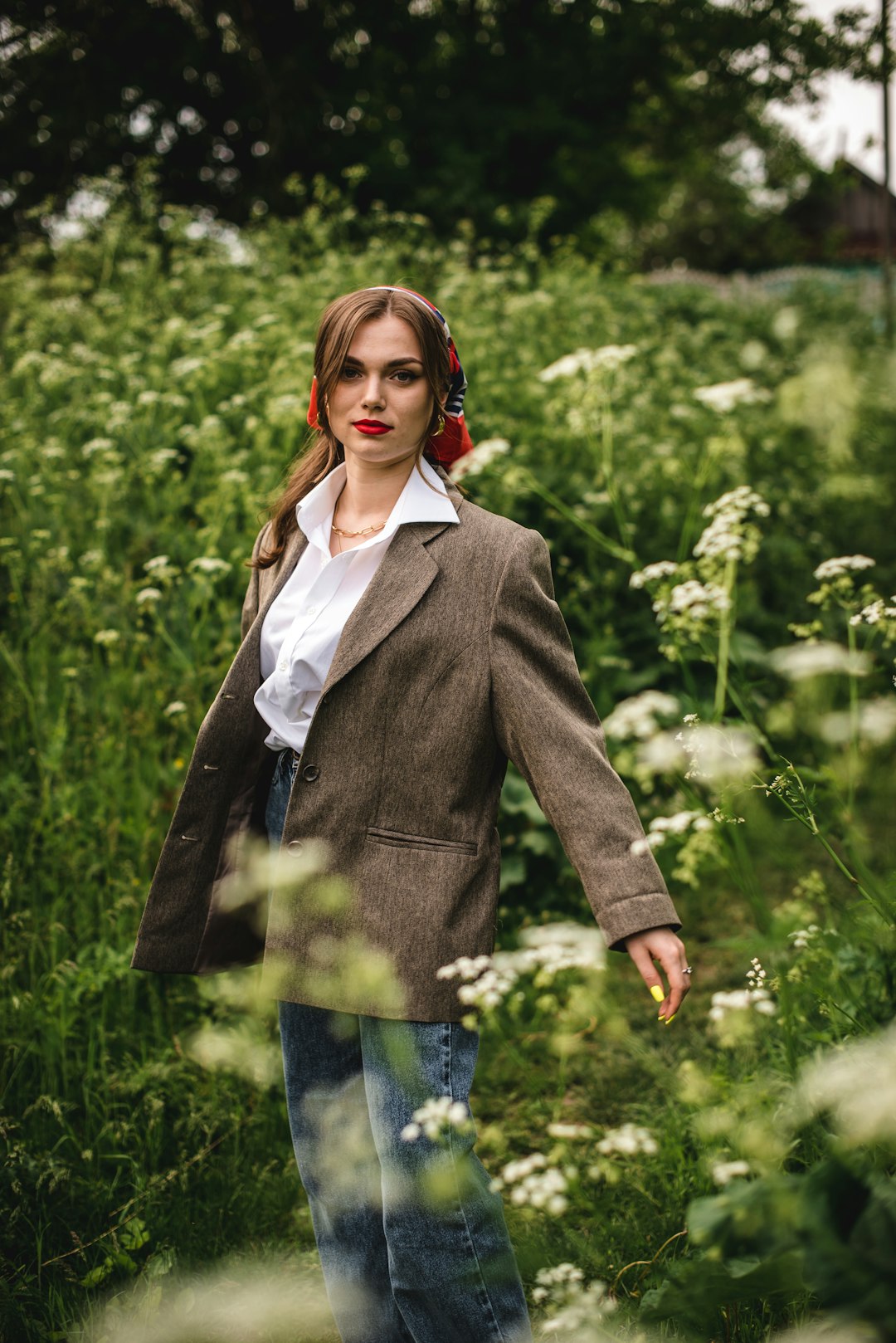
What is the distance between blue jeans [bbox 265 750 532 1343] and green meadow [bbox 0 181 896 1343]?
0.40ft

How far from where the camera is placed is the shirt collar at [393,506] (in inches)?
73.5

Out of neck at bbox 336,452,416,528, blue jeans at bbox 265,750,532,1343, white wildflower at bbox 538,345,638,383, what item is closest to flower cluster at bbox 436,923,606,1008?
blue jeans at bbox 265,750,532,1343

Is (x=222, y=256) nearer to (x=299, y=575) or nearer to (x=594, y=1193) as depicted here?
(x=299, y=575)

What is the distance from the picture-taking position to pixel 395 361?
1.86m

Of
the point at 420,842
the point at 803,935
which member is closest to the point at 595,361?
the point at 803,935

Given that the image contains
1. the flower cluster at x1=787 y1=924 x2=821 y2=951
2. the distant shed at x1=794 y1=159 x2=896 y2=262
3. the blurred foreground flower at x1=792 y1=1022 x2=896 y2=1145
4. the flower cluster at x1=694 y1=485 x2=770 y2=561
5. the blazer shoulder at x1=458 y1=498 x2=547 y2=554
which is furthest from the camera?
the distant shed at x1=794 y1=159 x2=896 y2=262

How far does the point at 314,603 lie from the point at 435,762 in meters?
0.41

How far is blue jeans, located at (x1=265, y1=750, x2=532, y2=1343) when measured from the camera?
1.66 meters

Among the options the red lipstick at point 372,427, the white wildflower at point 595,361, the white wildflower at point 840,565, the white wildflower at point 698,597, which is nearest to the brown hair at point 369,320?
the red lipstick at point 372,427

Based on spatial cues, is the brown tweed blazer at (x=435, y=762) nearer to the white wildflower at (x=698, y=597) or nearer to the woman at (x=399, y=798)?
the woman at (x=399, y=798)

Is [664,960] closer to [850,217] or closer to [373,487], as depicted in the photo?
[373,487]

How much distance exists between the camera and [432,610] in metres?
1.78

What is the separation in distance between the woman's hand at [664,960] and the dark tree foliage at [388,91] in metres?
9.24

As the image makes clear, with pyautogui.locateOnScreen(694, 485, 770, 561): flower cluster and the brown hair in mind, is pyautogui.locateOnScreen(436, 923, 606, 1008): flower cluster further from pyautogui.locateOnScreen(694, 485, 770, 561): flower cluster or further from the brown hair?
pyautogui.locateOnScreen(694, 485, 770, 561): flower cluster
